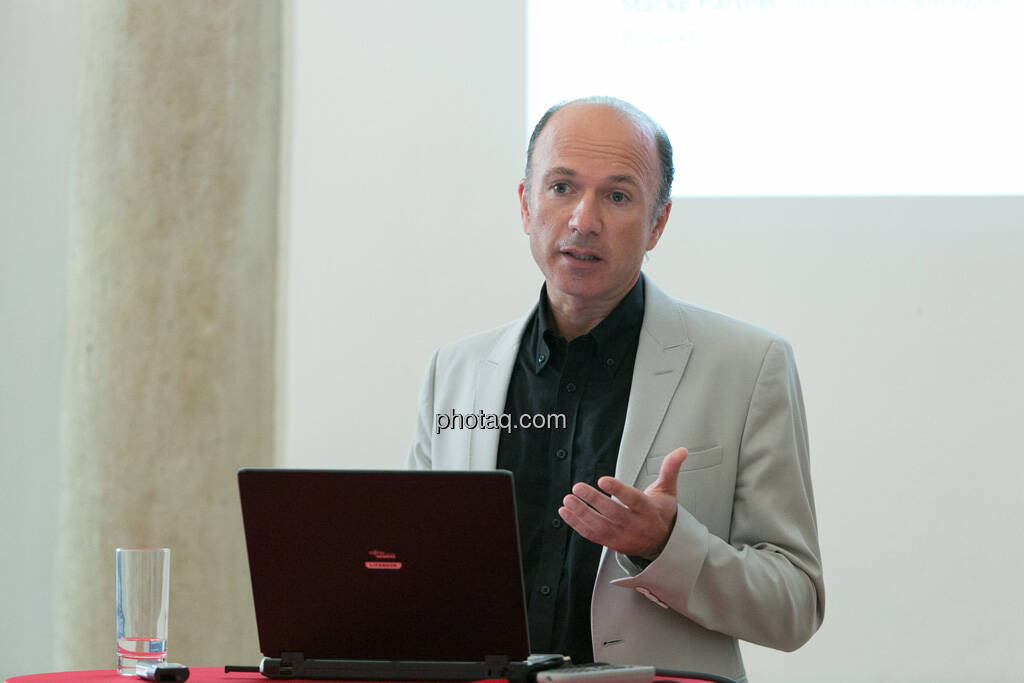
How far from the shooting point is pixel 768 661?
11.7 ft

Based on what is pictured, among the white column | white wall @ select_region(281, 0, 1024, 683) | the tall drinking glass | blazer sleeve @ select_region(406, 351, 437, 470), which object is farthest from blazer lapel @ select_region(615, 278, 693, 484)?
the white column

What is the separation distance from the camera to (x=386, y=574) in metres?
1.41

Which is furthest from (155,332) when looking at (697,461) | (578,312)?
(697,461)

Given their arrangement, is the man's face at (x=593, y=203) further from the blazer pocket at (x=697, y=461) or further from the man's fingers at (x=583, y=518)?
the man's fingers at (x=583, y=518)

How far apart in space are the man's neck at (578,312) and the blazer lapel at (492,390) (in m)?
0.09

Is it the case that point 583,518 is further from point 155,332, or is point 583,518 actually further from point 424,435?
point 155,332

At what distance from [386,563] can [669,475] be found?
46 cm

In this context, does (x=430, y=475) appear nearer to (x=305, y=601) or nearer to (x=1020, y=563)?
(x=305, y=601)

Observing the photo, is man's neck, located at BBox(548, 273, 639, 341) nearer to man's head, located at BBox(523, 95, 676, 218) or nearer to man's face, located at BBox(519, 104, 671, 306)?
man's face, located at BBox(519, 104, 671, 306)

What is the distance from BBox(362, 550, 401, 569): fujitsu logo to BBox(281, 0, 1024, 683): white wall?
2.31 m

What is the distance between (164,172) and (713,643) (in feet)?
7.61

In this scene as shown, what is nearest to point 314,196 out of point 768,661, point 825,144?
point 825,144

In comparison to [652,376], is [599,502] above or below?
below

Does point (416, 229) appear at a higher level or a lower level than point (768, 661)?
higher
